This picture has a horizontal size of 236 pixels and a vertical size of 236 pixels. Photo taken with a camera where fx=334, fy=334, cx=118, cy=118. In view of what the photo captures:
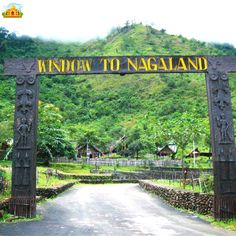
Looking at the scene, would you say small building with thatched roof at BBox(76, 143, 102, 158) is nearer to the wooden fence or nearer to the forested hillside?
the forested hillside

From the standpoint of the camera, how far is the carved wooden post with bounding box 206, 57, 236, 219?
913 centimetres

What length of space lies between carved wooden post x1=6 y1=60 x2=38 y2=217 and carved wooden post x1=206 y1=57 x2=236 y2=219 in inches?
203

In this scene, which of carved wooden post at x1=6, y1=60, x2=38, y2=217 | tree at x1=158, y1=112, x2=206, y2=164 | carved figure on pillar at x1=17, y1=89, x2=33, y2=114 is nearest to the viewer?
carved wooden post at x1=6, y1=60, x2=38, y2=217

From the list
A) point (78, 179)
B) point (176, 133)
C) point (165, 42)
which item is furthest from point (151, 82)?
point (176, 133)

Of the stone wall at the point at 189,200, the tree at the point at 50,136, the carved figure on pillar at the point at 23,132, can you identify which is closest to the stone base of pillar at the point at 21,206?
the carved figure on pillar at the point at 23,132

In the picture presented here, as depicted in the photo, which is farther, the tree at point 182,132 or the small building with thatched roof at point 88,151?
the small building with thatched roof at point 88,151

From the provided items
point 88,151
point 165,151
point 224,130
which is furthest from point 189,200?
point 88,151

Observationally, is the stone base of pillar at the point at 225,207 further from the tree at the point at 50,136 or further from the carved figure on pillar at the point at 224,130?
the tree at the point at 50,136

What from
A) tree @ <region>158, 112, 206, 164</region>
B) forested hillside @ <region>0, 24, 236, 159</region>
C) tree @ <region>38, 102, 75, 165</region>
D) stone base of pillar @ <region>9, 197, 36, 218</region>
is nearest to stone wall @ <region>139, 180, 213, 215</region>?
tree @ <region>158, 112, 206, 164</region>

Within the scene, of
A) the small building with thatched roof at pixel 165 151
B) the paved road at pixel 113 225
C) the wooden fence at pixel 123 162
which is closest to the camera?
the paved road at pixel 113 225

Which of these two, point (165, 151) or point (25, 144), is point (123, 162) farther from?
point (25, 144)

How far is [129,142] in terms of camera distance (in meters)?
57.1

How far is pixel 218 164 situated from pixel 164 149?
48855 mm

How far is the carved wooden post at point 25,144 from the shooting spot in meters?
9.44
